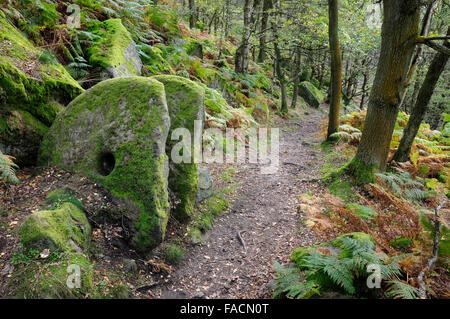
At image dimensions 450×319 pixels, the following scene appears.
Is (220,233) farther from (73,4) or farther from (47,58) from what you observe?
(73,4)

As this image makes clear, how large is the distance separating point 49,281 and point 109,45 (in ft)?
20.3

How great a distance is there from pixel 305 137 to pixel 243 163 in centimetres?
567

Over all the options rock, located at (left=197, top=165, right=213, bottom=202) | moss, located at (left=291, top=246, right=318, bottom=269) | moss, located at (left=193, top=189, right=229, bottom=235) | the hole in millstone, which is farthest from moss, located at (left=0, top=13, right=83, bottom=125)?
moss, located at (left=291, top=246, right=318, bottom=269)

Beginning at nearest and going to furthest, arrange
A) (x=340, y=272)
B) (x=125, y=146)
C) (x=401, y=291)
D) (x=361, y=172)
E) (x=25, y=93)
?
(x=401, y=291), (x=340, y=272), (x=125, y=146), (x=25, y=93), (x=361, y=172)

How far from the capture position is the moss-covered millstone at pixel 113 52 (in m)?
6.35

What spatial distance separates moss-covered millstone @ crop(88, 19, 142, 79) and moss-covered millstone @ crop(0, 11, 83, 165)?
1.26m

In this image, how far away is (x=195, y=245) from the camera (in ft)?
15.2

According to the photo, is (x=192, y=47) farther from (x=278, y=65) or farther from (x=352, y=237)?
(x=352, y=237)

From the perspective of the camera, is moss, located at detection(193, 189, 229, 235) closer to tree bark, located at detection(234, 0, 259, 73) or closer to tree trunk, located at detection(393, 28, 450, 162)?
tree trunk, located at detection(393, 28, 450, 162)

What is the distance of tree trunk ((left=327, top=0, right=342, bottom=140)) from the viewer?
Result: 9211 millimetres

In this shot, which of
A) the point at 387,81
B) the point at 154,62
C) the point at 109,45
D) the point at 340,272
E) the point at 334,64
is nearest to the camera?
the point at 340,272

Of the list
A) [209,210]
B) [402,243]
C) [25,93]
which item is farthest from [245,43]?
[402,243]

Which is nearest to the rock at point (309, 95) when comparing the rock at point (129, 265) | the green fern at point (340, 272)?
the green fern at point (340, 272)

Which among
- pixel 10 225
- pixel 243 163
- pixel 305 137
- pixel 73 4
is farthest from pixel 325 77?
pixel 10 225
